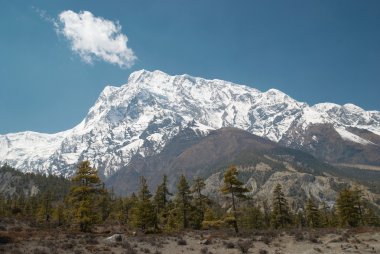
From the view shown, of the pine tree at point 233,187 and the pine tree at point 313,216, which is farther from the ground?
the pine tree at point 233,187

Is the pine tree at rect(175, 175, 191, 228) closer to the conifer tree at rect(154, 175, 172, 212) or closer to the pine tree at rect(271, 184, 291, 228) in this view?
the conifer tree at rect(154, 175, 172, 212)

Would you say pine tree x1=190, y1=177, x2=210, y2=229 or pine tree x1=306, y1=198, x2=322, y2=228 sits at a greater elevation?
pine tree x1=190, y1=177, x2=210, y2=229

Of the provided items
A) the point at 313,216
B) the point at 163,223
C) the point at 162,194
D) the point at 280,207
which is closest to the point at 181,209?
the point at 162,194

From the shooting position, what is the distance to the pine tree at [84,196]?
54375 mm

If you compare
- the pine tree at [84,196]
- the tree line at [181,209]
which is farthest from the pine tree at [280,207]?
the pine tree at [84,196]

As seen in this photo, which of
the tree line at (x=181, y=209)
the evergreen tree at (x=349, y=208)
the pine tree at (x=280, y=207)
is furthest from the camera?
the pine tree at (x=280, y=207)

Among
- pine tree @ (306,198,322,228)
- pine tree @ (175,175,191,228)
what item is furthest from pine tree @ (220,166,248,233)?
pine tree @ (306,198,322,228)

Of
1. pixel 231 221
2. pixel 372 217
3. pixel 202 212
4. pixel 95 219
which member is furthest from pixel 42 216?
pixel 372 217

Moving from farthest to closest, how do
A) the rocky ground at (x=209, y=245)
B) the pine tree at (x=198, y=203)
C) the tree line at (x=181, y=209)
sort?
the pine tree at (x=198, y=203) < the tree line at (x=181, y=209) < the rocky ground at (x=209, y=245)

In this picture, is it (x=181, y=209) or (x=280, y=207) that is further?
(x=280, y=207)

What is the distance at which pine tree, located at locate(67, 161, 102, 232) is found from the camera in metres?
54.4

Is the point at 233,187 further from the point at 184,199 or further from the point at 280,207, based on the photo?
the point at 280,207

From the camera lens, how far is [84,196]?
55969mm

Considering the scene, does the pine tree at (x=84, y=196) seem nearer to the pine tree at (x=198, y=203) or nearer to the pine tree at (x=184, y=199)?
the pine tree at (x=184, y=199)
